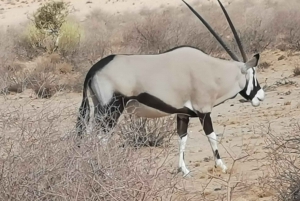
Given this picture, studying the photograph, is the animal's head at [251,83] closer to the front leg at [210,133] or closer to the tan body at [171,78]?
the tan body at [171,78]

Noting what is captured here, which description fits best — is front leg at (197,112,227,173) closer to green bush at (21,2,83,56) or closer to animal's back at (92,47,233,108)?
animal's back at (92,47,233,108)

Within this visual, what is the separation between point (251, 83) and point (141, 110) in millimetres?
1616

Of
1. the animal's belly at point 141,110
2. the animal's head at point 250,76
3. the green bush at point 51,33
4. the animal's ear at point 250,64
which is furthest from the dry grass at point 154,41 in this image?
the animal's belly at point 141,110

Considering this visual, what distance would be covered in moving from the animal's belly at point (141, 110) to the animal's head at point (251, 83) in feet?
4.23

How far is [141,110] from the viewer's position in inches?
293

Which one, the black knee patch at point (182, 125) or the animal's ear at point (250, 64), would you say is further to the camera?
the animal's ear at point (250, 64)

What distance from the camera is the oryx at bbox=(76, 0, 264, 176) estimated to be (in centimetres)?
731

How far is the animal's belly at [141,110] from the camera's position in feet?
24.2

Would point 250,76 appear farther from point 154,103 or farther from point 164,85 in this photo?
point 154,103

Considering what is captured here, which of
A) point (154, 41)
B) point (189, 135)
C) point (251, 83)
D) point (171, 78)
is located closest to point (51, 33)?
point (154, 41)

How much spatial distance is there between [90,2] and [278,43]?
37.6 m

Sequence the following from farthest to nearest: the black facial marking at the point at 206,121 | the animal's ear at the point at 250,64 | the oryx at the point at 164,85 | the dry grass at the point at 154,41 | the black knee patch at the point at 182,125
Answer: the dry grass at the point at 154,41, the animal's ear at the point at 250,64, the black knee patch at the point at 182,125, the black facial marking at the point at 206,121, the oryx at the point at 164,85

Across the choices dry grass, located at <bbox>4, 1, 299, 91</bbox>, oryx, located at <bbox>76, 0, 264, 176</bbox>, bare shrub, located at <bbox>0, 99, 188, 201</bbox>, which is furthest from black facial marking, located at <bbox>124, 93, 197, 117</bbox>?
dry grass, located at <bbox>4, 1, 299, 91</bbox>

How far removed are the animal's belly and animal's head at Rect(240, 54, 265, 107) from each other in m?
1.29
